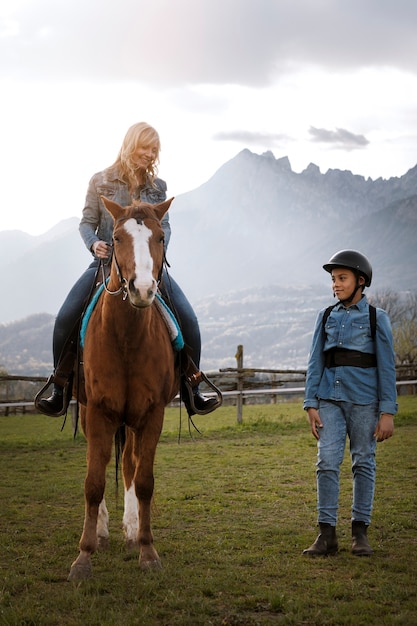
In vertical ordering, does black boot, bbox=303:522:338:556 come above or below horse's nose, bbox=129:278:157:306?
below

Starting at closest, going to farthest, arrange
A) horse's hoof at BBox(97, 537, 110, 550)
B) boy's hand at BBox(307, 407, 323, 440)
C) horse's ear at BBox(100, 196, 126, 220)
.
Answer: horse's ear at BBox(100, 196, 126, 220) → boy's hand at BBox(307, 407, 323, 440) → horse's hoof at BBox(97, 537, 110, 550)

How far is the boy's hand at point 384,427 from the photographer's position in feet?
17.0

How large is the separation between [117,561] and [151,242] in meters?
2.51

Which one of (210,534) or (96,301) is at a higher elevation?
(96,301)

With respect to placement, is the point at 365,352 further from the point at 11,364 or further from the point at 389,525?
the point at 11,364

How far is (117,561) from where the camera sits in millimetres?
5164

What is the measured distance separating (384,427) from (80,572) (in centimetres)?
250

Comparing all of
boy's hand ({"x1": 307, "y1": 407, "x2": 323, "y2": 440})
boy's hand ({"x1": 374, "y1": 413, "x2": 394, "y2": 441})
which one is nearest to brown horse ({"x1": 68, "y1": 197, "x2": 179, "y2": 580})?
boy's hand ({"x1": 307, "y1": 407, "x2": 323, "y2": 440})

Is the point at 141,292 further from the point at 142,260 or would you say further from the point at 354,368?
the point at 354,368

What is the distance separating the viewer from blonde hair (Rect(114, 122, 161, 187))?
5762mm

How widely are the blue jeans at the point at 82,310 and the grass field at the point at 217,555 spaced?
5.55ft

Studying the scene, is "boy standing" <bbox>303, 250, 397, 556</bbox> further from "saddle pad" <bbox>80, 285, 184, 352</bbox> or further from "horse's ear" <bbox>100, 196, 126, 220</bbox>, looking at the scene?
"horse's ear" <bbox>100, 196, 126, 220</bbox>

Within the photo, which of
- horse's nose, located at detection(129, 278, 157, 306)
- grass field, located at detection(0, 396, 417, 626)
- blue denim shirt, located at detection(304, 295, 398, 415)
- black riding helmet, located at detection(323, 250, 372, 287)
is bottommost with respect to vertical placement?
grass field, located at detection(0, 396, 417, 626)

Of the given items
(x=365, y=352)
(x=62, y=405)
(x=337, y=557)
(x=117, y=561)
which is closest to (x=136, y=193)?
(x=62, y=405)
